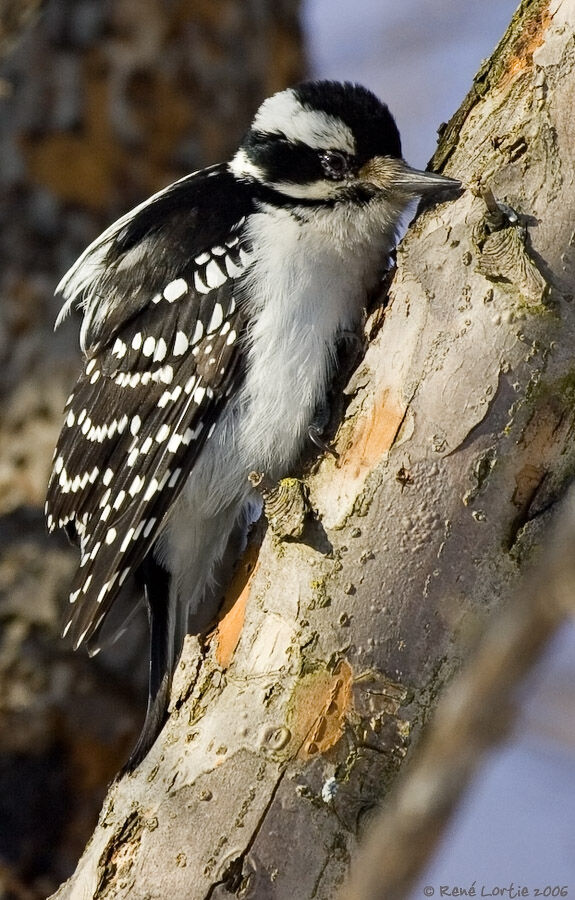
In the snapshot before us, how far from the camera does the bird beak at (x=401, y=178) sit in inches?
87.0

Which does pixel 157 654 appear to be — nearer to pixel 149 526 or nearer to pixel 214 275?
pixel 149 526

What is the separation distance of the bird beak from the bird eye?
0.05 meters

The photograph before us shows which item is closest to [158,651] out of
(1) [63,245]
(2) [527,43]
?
(1) [63,245]

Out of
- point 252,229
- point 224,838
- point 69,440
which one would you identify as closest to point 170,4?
point 252,229

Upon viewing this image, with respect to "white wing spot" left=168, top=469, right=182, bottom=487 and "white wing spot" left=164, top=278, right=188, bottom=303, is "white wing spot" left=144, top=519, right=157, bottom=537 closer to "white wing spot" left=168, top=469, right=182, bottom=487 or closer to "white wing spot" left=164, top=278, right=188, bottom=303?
"white wing spot" left=168, top=469, right=182, bottom=487

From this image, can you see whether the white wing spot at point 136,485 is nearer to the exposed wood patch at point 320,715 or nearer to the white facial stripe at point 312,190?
the white facial stripe at point 312,190

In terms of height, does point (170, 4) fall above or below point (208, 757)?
above

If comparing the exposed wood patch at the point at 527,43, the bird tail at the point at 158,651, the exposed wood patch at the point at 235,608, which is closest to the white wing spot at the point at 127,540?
the bird tail at the point at 158,651

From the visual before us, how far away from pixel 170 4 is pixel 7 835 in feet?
8.56

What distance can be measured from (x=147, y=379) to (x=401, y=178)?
774mm

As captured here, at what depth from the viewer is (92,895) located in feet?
6.93

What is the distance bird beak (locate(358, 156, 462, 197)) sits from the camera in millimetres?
2211

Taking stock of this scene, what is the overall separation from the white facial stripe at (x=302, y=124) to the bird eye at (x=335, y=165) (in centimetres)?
2

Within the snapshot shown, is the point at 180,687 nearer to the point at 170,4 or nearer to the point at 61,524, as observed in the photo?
the point at 61,524
